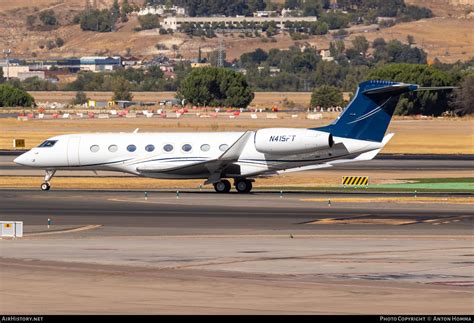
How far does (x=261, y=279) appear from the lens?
30734 millimetres

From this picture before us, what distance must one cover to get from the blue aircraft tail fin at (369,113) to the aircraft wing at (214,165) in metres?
4.23

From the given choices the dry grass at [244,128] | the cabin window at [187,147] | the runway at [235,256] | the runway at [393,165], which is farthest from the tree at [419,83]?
the runway at [235,256]

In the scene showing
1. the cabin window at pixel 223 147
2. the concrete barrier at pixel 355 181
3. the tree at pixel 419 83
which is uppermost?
the cabin window at pixel 223 147

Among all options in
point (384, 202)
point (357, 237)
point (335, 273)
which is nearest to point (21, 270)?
point (335, 273)

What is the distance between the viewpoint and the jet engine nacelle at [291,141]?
61.2 meters

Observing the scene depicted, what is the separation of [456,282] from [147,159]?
3485cm

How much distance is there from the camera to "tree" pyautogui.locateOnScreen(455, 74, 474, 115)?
521ft

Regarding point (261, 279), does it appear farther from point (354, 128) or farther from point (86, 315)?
point (354, 128)

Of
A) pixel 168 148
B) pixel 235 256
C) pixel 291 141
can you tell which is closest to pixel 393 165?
pixel 291 141

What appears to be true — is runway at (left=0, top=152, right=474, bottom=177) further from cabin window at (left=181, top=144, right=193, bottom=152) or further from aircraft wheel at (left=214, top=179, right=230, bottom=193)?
aircraft wheel at (left=214, top=179, right=230, bottom=193)

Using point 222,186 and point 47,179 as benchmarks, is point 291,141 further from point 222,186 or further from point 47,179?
point 47,179

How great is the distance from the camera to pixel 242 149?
62156 millimetres

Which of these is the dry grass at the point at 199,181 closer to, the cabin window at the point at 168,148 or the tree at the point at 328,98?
the cabin window at the point at 168,148

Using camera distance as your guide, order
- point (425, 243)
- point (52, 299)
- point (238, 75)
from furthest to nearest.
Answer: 1. point (238, 75)
2. point (425, 243)
3. point (52, 299)
